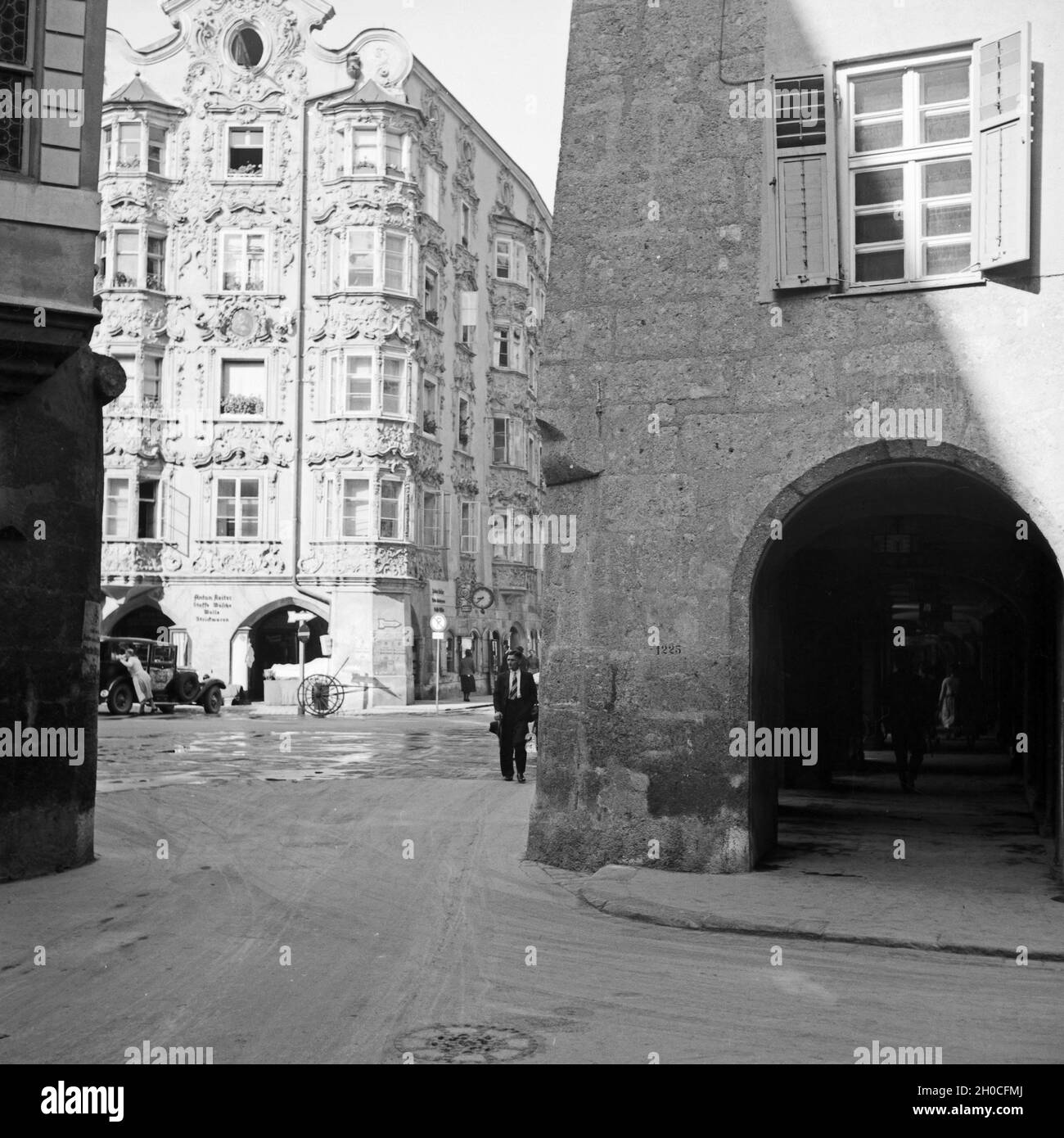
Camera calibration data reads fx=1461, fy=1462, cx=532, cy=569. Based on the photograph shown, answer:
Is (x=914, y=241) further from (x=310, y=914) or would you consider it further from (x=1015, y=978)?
(x=310, y=914)

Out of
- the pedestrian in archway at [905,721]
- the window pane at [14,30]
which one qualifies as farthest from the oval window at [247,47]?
the window pane at [14,30]

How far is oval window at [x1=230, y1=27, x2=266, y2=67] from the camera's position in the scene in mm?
Result: 47781

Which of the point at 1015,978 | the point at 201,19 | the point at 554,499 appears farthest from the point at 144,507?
the point at 1015,978

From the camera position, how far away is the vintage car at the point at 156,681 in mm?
38000

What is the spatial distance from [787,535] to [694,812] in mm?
2451

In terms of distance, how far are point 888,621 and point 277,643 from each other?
975 inches

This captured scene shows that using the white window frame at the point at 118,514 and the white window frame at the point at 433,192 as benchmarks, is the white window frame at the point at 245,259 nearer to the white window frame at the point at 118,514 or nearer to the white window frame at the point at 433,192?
the white window frame at the point at 433,192

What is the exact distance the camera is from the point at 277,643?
47.9 m

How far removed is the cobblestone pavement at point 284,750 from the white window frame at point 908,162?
38.9 feet

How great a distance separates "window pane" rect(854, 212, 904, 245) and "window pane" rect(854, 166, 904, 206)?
11 centimetres

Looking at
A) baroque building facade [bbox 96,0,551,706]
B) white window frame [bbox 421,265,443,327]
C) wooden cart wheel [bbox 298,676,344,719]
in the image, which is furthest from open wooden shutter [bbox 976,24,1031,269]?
white window frame [bbox 421,265,443,327]

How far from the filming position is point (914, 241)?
11.2 meters

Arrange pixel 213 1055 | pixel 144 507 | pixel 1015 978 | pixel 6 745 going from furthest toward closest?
pixel 144 507 < pixel 6 745 < pixel 1015 978 < pixel 213 1055

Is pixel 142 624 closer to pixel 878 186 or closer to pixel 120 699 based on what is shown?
pixel 120 699
